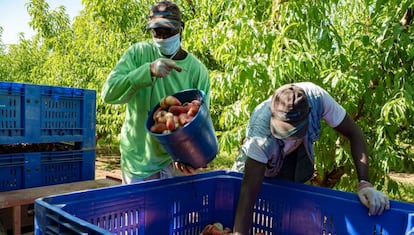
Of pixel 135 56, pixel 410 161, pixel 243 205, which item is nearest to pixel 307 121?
pixel 243 205

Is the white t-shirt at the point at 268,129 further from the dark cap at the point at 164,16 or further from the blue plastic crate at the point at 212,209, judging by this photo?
the dark cap at the point at 164,16

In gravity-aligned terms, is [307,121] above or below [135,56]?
below

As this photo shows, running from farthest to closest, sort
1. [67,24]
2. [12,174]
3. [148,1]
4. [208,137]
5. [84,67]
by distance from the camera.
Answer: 1. [67,24]
2. [84,67]
3. [148,1]
4. [12,174]
5. [208,137]

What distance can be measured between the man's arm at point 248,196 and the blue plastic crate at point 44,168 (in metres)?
1.59

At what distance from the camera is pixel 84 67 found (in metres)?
5.78

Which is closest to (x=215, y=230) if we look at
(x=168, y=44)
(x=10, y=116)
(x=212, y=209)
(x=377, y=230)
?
(x=212, y=209)

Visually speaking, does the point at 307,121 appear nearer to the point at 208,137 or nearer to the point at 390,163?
the point at 208,137

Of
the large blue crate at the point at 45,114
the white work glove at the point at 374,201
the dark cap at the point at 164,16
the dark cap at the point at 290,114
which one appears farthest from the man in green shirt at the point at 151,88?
the large blue crate at the point at 45,114

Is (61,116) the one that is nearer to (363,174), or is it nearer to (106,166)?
(363,174)

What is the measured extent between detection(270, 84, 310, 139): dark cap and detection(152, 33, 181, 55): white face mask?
0.58 m

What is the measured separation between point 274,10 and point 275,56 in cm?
39

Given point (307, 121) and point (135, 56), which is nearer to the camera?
point (307, 121)

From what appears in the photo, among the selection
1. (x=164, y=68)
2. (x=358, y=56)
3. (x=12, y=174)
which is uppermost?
(x=358, y=56)

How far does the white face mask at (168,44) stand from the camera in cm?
179
